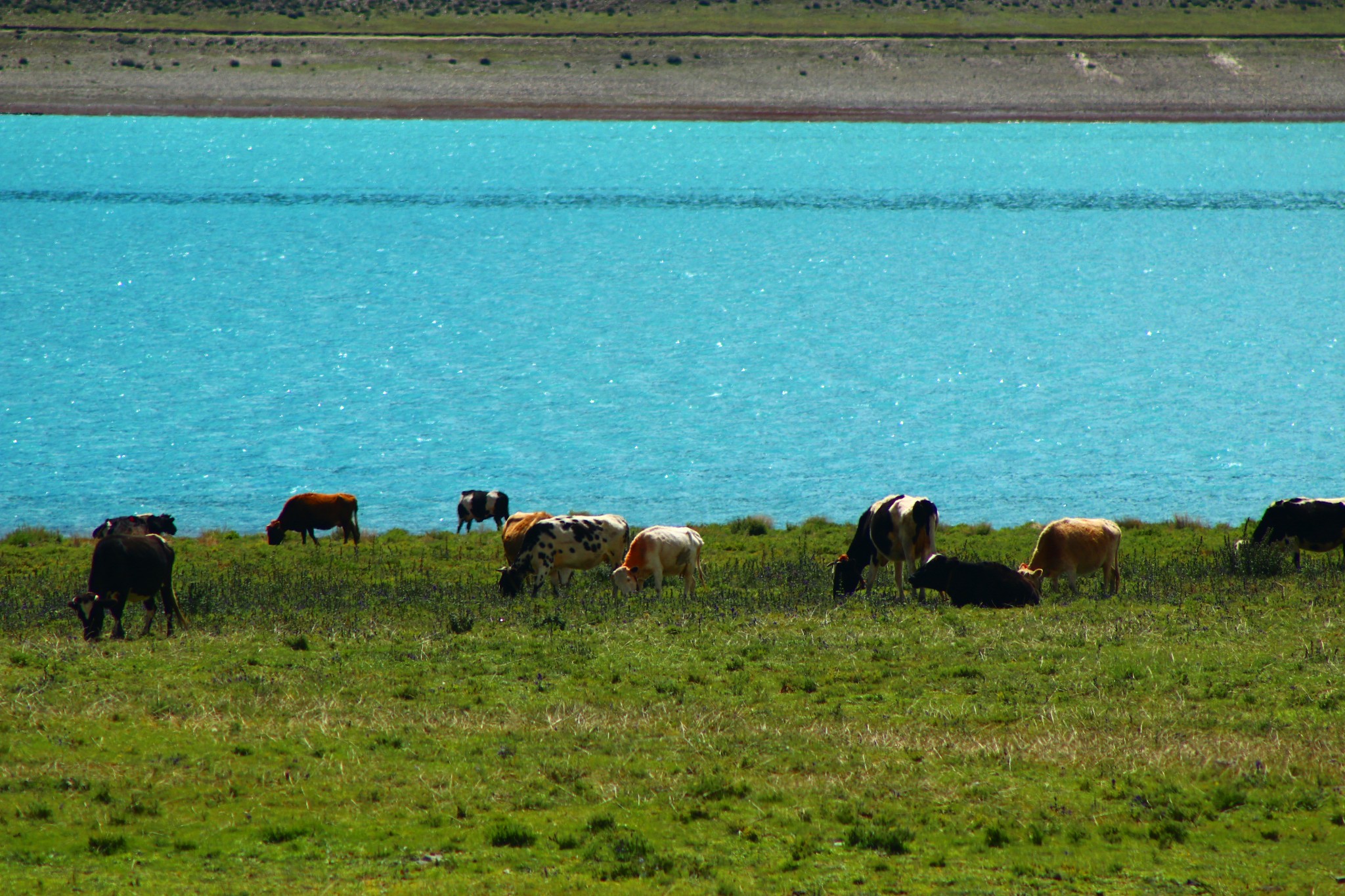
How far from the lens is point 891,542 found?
20797 millimetres

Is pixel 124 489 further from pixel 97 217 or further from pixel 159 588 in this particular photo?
pixel 97 217

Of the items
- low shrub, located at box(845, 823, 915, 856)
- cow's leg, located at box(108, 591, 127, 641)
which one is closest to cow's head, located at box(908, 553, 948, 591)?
low shrub, located at box(845, 823, 915, 856)

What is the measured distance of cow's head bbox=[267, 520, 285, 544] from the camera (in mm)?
28531

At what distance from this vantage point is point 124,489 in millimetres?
41344

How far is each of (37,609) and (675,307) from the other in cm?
6260

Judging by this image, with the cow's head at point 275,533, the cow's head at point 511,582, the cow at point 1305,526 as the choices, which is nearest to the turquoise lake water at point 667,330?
the cow's head at point 275,533

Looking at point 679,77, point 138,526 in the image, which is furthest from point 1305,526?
point 679,77

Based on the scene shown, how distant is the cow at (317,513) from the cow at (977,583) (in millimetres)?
14341

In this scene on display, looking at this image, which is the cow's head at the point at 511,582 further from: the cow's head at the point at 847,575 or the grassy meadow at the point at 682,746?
the cow's head at the point at 847,575

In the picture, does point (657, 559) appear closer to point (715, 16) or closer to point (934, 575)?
point (934, 575)

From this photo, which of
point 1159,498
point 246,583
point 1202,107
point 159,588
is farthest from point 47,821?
point 1202,107

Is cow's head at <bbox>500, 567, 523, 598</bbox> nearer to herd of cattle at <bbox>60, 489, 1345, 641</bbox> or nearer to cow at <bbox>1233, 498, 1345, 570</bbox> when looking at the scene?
herd of cattle at <bbox>60, 489, 1345, 641</bbox>

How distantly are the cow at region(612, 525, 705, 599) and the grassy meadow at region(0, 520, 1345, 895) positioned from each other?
109 cm

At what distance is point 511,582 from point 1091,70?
112605 mm
